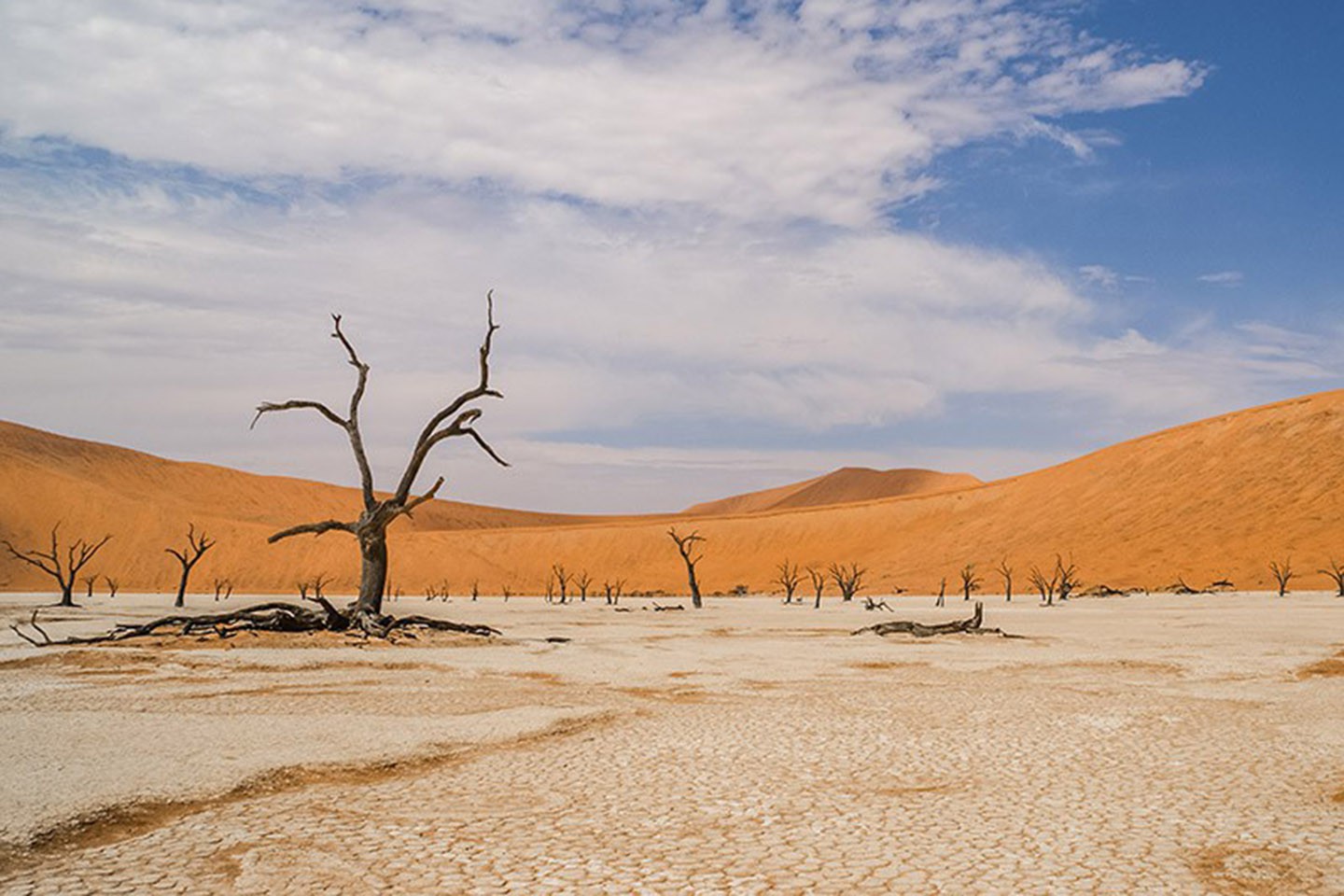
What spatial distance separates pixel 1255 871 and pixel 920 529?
70755mm

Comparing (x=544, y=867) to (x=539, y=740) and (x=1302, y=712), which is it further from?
(x=1302, y=712)

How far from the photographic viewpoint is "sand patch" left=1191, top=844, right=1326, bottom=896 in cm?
495

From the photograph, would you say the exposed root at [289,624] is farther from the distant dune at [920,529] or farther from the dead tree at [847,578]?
the distant dune at [920,529]

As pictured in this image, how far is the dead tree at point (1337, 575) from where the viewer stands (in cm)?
3809

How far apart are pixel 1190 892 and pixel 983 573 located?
57362mm

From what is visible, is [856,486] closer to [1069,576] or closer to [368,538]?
[1069,576]

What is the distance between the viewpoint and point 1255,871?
5234mm

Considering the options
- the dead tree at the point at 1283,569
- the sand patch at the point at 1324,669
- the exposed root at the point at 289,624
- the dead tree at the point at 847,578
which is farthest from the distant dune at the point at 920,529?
the exposed root at the point at 289,624

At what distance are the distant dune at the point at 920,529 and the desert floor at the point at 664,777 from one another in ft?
141

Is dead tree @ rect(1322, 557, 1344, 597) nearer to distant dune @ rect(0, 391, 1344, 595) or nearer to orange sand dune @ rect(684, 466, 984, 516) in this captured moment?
distant dune @ rect(0, 391, 1344, 595)

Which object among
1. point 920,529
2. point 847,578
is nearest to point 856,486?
point 920,529

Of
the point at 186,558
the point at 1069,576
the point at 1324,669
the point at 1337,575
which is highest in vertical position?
the point at 1337,575

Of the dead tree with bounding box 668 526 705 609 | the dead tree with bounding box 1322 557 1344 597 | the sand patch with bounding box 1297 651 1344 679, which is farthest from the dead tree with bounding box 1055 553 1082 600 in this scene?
the sand patch with bounding box 1297 651 1344 679

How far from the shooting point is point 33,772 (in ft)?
23.6
